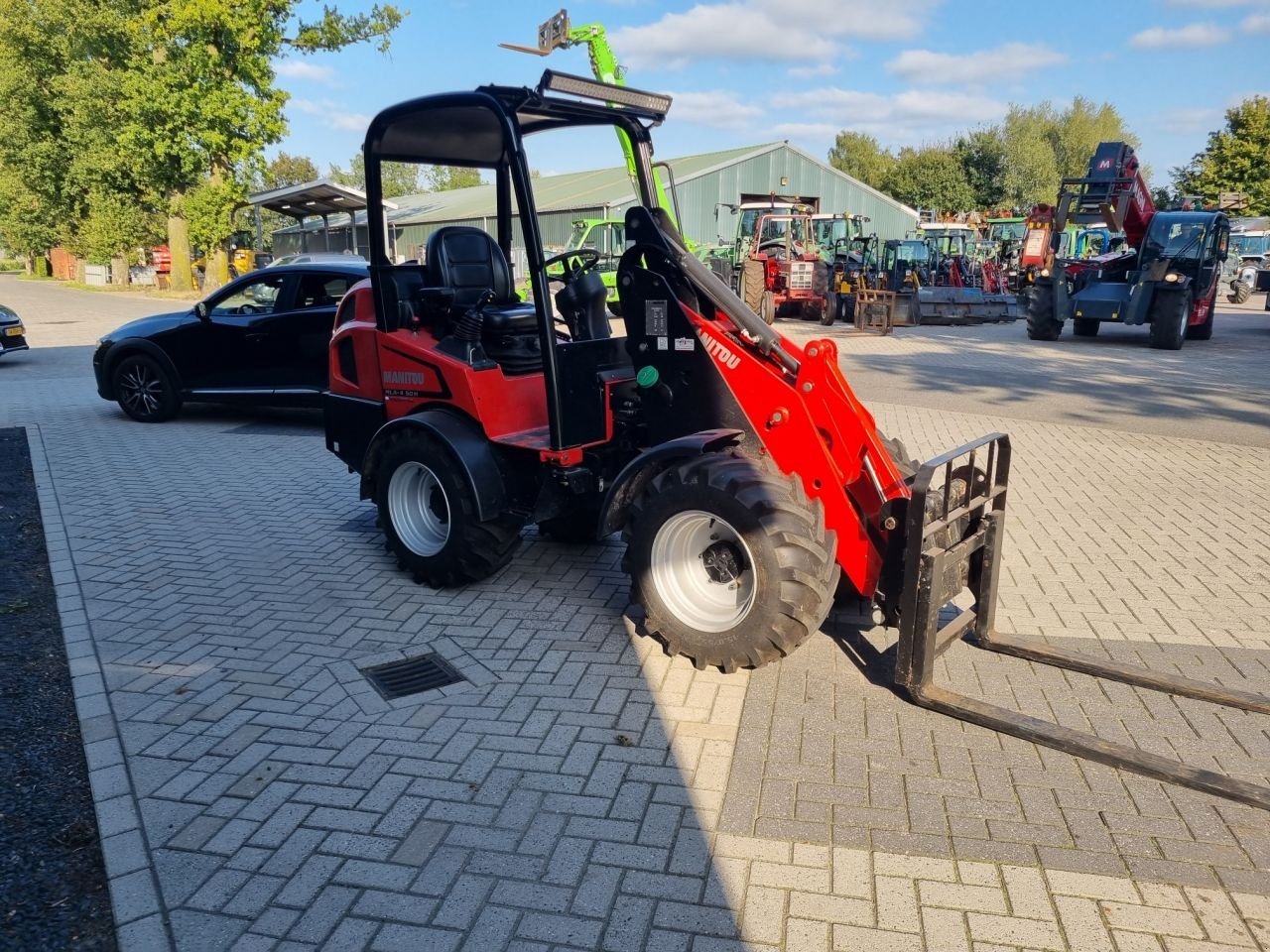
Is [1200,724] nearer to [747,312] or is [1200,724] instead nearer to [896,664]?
[896,664]

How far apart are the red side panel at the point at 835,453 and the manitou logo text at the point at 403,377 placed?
7.50ft

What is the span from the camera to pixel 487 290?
19.1ft

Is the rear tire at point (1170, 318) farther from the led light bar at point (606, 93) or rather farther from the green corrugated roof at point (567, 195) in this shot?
the green corrugated roof at point (567, 195)

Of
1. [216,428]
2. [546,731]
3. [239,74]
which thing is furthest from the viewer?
[239,74]

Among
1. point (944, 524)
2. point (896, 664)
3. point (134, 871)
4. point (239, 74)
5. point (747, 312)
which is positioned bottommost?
point (134, 871)

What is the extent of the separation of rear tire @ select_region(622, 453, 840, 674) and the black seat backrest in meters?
2.04

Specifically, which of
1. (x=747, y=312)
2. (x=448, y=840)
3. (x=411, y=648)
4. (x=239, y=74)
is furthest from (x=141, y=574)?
(x=239, y=74)

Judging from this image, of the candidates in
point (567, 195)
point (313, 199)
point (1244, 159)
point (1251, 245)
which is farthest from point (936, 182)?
point (313, 199)

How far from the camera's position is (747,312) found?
15.2ft

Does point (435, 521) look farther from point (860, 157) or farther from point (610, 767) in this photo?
point (860, 157)

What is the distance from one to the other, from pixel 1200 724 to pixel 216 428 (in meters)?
10.1

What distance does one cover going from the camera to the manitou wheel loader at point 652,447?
162 inches

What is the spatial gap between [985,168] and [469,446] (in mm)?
60931

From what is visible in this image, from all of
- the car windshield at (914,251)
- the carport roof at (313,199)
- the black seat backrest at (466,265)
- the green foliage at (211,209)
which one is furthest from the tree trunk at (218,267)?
the black seat backrest at (466,265)
